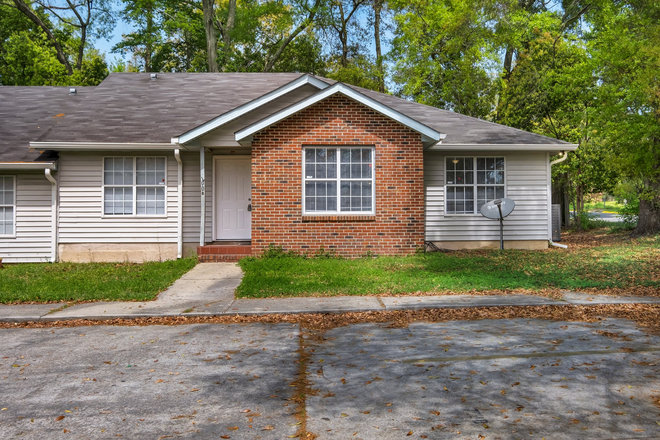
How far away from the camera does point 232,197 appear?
45.2 ft

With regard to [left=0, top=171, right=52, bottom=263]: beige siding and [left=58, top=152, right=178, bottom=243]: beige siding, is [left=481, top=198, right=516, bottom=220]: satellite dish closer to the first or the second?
[left=58, top=152, right=178, bottom=243]: beige siding

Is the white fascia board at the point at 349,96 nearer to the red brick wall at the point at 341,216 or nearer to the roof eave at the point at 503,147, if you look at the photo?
the red brick wall at the point at 341,216

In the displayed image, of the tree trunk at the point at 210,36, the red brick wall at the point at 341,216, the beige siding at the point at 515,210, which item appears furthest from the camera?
the tree trunk at the point at 210,36

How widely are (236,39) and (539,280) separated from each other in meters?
22.9

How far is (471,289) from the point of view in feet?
28.5

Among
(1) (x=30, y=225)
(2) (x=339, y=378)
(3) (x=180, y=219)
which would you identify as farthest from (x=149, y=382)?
(1) (x=30, y=225)

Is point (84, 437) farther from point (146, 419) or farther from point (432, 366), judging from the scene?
point (432, 366)

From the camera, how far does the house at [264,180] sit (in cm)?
1233

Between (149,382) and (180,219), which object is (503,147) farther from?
(149,382)

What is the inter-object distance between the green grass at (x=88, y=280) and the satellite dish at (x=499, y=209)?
766 centimetres

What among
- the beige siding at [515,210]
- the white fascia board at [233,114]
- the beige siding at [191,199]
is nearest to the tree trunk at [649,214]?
the beige siding at [515,210]

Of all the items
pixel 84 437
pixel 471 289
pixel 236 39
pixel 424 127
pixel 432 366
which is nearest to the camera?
pixel 84 437

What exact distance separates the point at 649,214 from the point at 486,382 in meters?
15.4

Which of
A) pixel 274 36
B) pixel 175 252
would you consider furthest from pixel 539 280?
pixel 274 36
